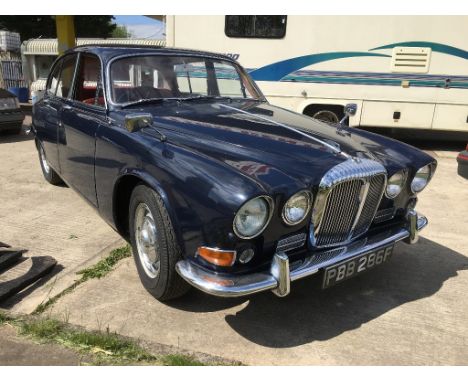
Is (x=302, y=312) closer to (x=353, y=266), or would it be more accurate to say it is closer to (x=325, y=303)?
(x=325, y=303)

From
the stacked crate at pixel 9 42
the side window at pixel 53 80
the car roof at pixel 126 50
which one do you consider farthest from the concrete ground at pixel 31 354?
the stacked crate at pixel 9 42

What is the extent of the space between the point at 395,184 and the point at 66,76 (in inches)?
137

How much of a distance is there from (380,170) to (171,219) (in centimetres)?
143

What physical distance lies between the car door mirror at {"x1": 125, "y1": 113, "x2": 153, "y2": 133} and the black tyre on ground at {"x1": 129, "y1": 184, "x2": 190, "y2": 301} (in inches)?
16.7

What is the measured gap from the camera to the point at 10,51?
17938 mm

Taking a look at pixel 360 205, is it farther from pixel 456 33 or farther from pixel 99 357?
pixel 456 33

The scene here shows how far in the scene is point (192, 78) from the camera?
388 centimetres

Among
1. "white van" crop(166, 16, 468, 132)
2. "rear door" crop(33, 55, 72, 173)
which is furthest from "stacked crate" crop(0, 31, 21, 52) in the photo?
"rear door" crop(33, 55, 72, 173)

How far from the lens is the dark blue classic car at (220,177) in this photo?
2.34 m

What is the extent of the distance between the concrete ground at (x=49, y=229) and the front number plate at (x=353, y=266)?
195 cm

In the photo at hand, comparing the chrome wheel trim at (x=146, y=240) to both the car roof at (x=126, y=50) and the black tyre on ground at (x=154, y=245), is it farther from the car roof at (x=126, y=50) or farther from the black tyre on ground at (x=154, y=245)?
the car roof at (x=126, y=50)

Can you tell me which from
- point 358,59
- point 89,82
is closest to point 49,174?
point 89,82

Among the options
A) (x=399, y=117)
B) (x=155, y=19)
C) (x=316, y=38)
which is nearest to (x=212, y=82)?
(x=316, y=38)

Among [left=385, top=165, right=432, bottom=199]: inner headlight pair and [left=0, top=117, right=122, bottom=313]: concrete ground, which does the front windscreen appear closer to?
[left=0, top=117, right=122, bottom=313]: concrete ground
